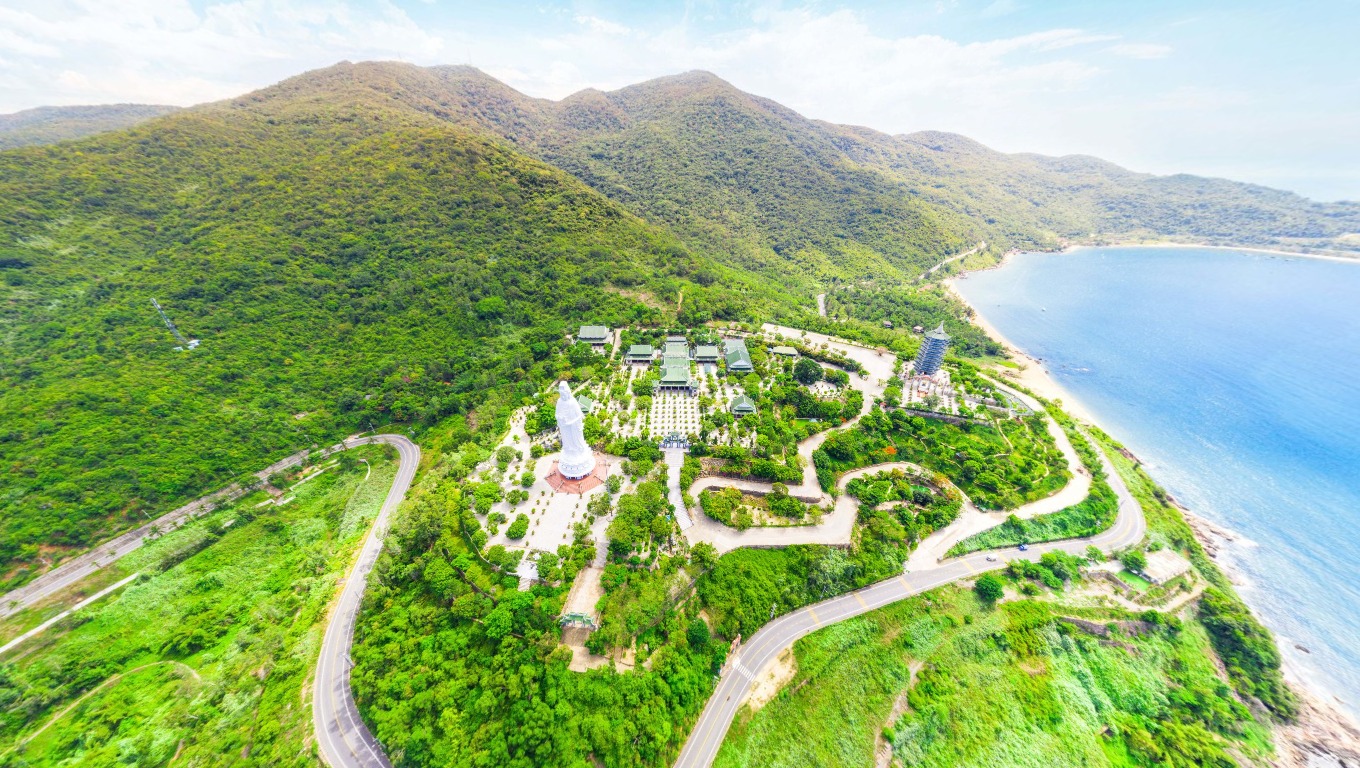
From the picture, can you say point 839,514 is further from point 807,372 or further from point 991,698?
point 807,372

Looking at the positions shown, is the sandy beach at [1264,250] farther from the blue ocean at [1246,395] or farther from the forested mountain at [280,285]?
the forested mountain at [280,285]

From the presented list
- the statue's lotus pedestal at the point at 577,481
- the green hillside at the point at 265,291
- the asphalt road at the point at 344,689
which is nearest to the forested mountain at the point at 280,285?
the green hillside at the point at 265,291

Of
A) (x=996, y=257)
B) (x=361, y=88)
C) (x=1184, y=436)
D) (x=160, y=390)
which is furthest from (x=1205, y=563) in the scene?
(x=361, y=88)

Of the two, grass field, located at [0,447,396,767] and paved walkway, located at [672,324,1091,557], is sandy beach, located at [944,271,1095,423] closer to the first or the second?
paved walkway, located at [672,324,1091,557]

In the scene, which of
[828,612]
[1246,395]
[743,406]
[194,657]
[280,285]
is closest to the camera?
[194,657]

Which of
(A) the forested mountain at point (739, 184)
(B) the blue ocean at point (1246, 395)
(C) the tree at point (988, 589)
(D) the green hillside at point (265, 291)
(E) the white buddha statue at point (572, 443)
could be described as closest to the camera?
(C) the tree at point (988, 589)

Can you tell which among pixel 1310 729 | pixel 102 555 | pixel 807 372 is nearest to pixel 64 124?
pixel 102 555
